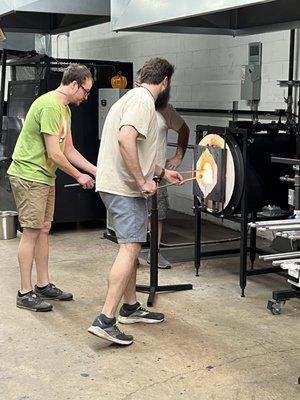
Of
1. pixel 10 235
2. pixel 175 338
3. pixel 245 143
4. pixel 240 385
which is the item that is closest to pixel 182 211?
pixel 10 235

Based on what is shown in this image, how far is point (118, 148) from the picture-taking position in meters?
3.14

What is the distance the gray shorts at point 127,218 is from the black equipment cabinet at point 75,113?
252 centimetres

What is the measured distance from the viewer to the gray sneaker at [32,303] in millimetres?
3697

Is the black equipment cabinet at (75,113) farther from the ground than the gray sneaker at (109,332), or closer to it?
farther from the ground

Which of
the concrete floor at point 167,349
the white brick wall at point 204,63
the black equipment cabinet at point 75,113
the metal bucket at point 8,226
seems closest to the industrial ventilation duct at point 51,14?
the black equipment cabinet at point 75,113

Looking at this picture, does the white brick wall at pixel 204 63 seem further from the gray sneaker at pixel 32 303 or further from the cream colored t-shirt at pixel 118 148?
the gray sneaker at pixel 32 303

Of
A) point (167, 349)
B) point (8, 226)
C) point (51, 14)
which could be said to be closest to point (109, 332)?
point (167, 349)

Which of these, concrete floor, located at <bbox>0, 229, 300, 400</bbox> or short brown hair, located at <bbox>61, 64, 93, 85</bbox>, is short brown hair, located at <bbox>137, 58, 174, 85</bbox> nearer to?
short brown hair, located at <bbox>61, 64, 93, 85</bbox>

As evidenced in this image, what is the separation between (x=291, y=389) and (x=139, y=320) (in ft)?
3.51

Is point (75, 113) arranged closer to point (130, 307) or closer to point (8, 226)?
point (8, 226)

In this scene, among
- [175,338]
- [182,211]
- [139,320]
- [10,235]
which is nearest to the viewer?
[175,338]

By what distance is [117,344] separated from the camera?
3.17m

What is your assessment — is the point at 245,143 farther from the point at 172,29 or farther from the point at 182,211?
the point at 182,211

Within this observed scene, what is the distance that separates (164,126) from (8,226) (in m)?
1.99
